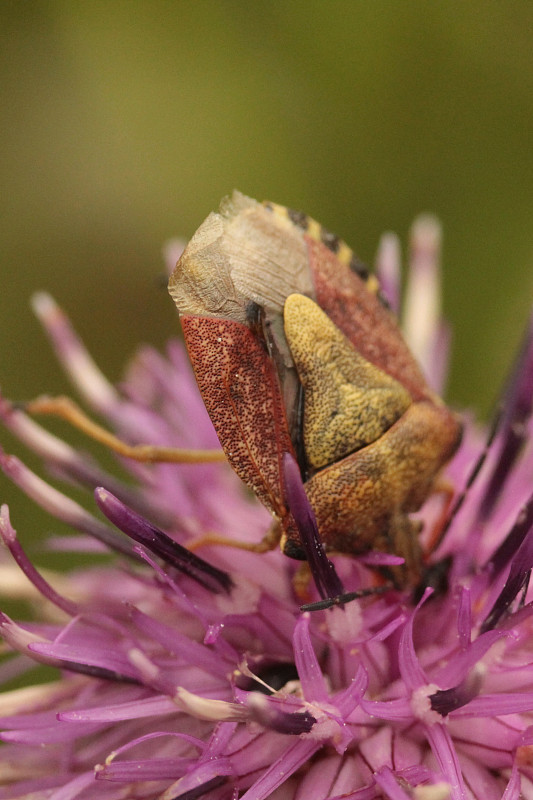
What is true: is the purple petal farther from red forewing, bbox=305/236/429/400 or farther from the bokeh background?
the bokeh background

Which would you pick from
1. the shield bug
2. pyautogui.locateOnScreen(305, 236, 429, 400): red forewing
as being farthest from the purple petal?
pyautogui.locateOnScreen(305, 236, 429, 400): red forewing

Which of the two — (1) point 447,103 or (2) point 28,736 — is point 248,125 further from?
(2) point 28,736

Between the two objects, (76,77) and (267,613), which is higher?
(76,77)

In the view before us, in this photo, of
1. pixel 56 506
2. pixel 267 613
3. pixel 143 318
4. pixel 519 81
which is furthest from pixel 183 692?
pixel 519 81

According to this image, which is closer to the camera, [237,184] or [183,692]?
[183,692]

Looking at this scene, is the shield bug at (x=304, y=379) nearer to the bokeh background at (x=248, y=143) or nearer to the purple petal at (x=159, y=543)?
the purple petal at (x=159, y=543)

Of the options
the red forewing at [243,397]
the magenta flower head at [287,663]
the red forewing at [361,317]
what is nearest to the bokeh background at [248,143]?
the magenta flower head at [287,663]

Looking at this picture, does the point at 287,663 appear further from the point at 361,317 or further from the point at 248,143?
the point at 248,143

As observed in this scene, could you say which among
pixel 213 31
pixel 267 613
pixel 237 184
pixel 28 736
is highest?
pixel 213 31
